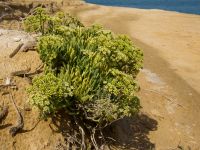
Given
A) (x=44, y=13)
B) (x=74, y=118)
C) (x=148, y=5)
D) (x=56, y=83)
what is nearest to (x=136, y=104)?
(x=74, y=118)

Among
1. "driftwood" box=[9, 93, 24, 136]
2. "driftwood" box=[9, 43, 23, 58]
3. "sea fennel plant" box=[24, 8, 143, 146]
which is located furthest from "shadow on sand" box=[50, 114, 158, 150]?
"driftwood" box=[9, 43, 23, 58]

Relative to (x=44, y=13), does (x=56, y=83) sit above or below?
below

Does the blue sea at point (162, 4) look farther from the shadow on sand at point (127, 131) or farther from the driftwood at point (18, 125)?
the driftwood at point (18, 125)

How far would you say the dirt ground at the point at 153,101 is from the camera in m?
7.72

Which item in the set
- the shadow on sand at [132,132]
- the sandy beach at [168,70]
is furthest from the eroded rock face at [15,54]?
the sandy beach at [168,70]

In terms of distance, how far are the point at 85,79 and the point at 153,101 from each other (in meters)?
4.75

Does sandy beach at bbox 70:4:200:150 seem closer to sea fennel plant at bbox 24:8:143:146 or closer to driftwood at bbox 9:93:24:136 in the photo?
sea fennel plant at bbox 24:8:143:146

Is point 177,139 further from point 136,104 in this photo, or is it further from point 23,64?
point 23,64

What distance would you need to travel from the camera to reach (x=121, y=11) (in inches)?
1353

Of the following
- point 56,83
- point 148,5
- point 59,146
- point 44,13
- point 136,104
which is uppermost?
point 44,13

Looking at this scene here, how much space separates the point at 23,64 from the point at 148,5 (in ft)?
154

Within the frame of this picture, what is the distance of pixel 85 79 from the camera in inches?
306

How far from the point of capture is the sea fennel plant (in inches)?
294

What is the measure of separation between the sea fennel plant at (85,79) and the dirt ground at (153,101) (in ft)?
1.78
